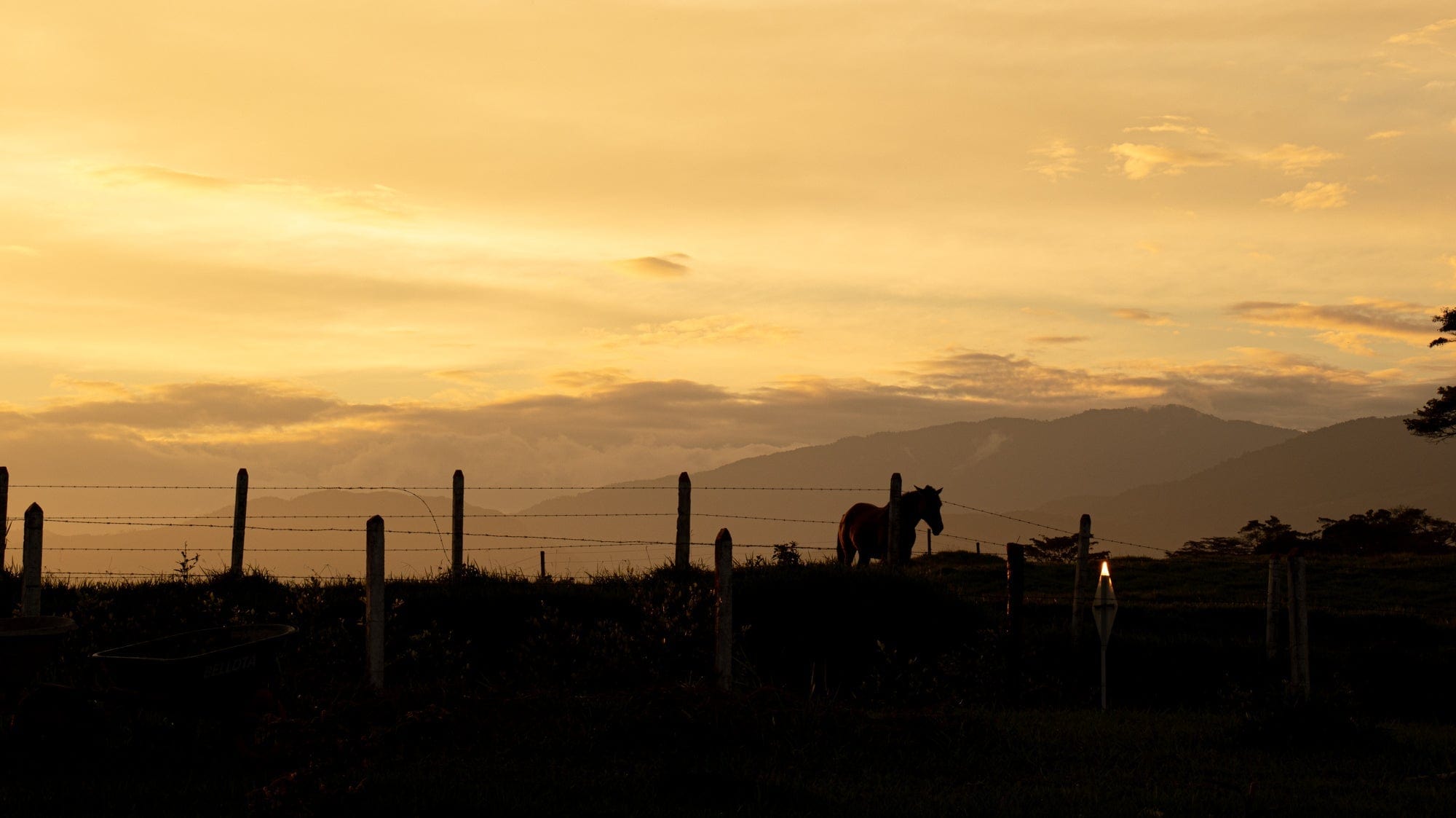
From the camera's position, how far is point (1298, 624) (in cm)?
1602

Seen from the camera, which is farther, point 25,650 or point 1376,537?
point 1376,537

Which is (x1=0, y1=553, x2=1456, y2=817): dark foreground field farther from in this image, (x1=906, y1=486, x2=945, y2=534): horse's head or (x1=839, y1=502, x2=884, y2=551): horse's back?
(x1=839, y1=502, x2=884, y2=551): horse's back

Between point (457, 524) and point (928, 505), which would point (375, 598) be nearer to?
point (457, 524)

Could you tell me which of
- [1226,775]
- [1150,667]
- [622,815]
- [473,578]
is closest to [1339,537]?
[1150,667]

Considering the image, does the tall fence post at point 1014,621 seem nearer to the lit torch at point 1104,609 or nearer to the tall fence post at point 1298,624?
the lit torch at point 1104,609

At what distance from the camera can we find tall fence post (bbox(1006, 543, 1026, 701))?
17.5 meters

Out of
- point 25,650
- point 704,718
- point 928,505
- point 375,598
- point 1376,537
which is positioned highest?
point 928,505

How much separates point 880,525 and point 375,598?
692 inches

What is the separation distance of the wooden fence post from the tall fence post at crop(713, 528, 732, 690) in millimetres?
7327

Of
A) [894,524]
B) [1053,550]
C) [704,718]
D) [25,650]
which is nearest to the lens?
[25,650]

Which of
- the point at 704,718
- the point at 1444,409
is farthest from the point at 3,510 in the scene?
the point at 1444,409

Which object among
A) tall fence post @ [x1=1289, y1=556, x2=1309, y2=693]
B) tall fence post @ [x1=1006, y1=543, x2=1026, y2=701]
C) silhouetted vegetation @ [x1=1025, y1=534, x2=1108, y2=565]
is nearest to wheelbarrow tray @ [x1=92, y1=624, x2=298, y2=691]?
tall fence post @ [x1=1006, y1=543, x2=1026, y2=701]

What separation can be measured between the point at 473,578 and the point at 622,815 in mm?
12596

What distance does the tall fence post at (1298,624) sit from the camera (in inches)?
623
